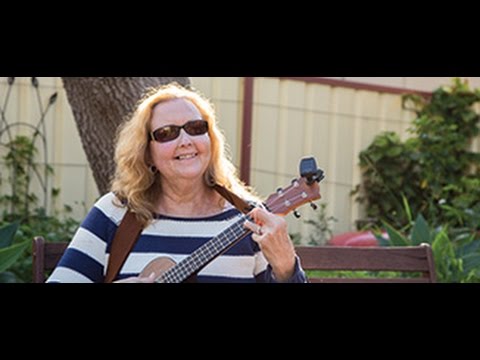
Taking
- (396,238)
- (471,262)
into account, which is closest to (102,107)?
(396,238)

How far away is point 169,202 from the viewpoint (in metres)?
2.68

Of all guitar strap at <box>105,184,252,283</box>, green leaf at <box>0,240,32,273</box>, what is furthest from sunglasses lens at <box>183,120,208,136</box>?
green leaf at <box>0,240,32,273</box>

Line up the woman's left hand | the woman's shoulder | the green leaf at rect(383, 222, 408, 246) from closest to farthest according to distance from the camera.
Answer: the woman's left hand
the woman's shoulder
the green leaf at rect(383, 222, 408, 246)

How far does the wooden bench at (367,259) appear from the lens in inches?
122

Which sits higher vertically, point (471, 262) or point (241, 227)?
point (241, 227)

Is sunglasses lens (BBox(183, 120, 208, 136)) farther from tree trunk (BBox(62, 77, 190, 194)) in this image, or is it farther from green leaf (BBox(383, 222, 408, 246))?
green leaf (BBox(383, 222, 408, 246))

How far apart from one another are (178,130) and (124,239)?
342 mm

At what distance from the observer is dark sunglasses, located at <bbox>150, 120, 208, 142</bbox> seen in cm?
255

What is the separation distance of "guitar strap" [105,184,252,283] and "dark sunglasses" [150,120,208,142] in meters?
0.23

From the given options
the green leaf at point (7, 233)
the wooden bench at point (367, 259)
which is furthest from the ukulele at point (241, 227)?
the green leaf at point (7, 233)

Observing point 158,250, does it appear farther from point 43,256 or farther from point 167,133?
point 43,256
